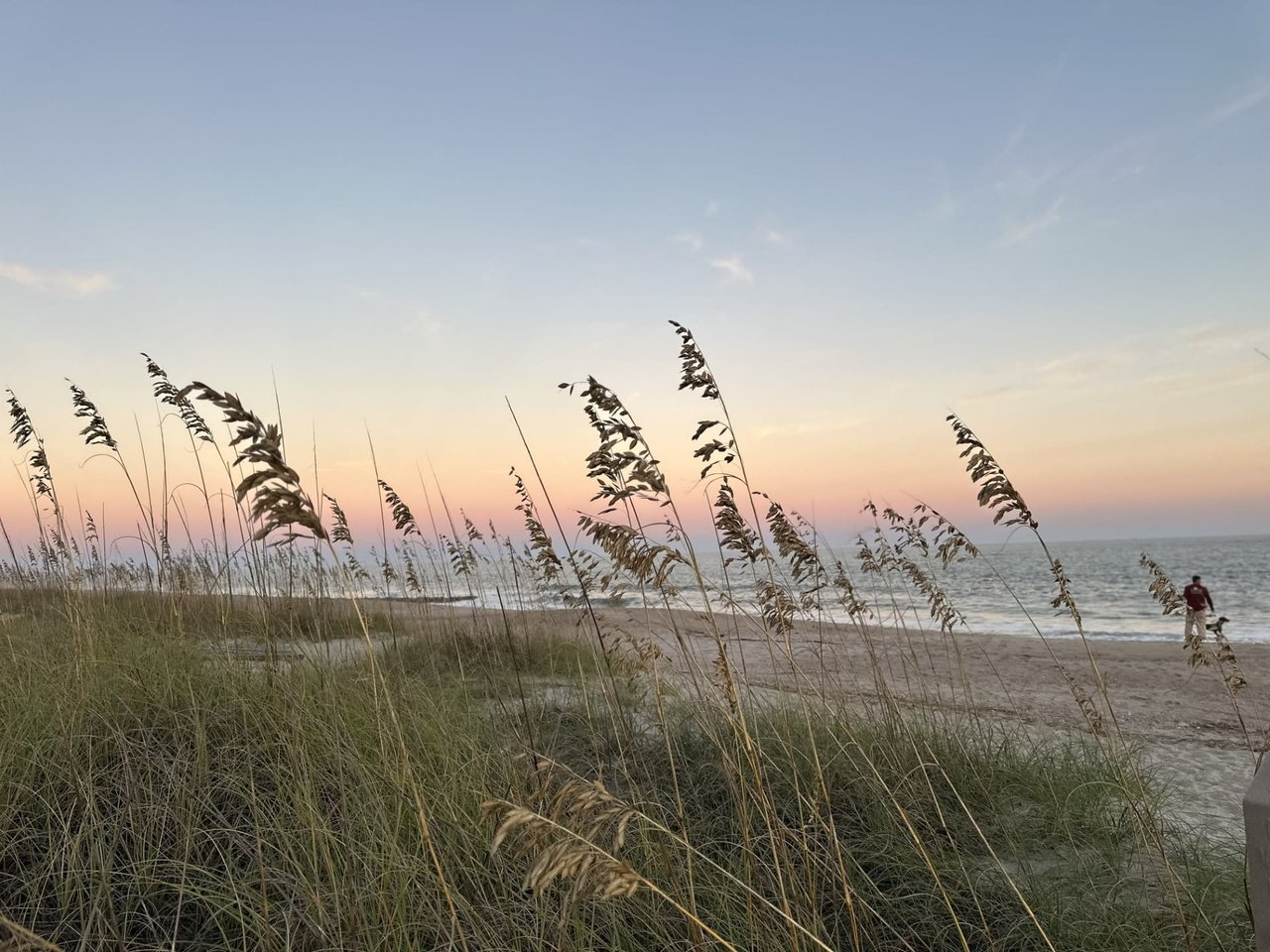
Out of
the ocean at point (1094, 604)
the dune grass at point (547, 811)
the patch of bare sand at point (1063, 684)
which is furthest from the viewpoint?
the ocean at point (1094, 604)

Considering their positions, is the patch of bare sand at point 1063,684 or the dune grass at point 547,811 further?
the patch of bare sand at point 1063,684

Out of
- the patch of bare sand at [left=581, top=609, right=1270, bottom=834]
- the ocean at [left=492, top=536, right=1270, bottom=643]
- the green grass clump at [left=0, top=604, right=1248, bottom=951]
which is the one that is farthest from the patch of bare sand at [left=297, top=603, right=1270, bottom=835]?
the ocean at [left=492, top=536, right=1270, bottom=643]

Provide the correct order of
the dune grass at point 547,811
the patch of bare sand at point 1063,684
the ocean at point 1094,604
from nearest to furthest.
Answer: the dune grass at point 547,811, the patch of bare sand at point 1063,684, the ocean at point 1094,604

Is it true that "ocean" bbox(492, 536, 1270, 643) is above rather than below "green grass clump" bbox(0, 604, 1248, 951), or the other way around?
below

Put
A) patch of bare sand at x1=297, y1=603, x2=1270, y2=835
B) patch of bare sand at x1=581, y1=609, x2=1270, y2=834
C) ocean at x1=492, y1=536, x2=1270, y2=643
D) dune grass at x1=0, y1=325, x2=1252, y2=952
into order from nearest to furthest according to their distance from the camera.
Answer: dune grass at x1=0, y1=325, x2=1252, y2=952 < patch of bare sand at x1=297, y1=603, x2=1270, y2=835 < patch of bare sand at x1=581, y1=609, x2=1270, y2=834 < ocean at x1=492, y1=536, x2=1270, y2=643

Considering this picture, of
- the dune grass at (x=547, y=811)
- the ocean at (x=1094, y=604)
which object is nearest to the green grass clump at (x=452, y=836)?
the dune grass at (x=547, y=811)

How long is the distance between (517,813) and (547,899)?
1803 mm

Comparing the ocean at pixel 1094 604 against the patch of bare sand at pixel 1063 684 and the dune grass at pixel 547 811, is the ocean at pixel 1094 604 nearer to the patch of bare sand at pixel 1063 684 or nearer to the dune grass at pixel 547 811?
the patch of bare sand at pixel 1063 684

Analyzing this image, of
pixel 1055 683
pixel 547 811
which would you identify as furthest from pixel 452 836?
pixel 1055 683

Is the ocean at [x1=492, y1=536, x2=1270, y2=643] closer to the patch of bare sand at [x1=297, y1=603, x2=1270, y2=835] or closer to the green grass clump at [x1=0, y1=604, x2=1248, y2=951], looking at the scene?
the patch of bare sand at [x1=297, y1=603, x2=1270, y2=835]

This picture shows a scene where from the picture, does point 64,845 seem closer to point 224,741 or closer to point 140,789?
point 140,789

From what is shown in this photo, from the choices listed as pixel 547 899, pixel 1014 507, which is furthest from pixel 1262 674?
pixel 547 899

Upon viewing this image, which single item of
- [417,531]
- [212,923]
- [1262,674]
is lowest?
[1262,674]

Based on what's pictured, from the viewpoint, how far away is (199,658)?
4.54 meters
